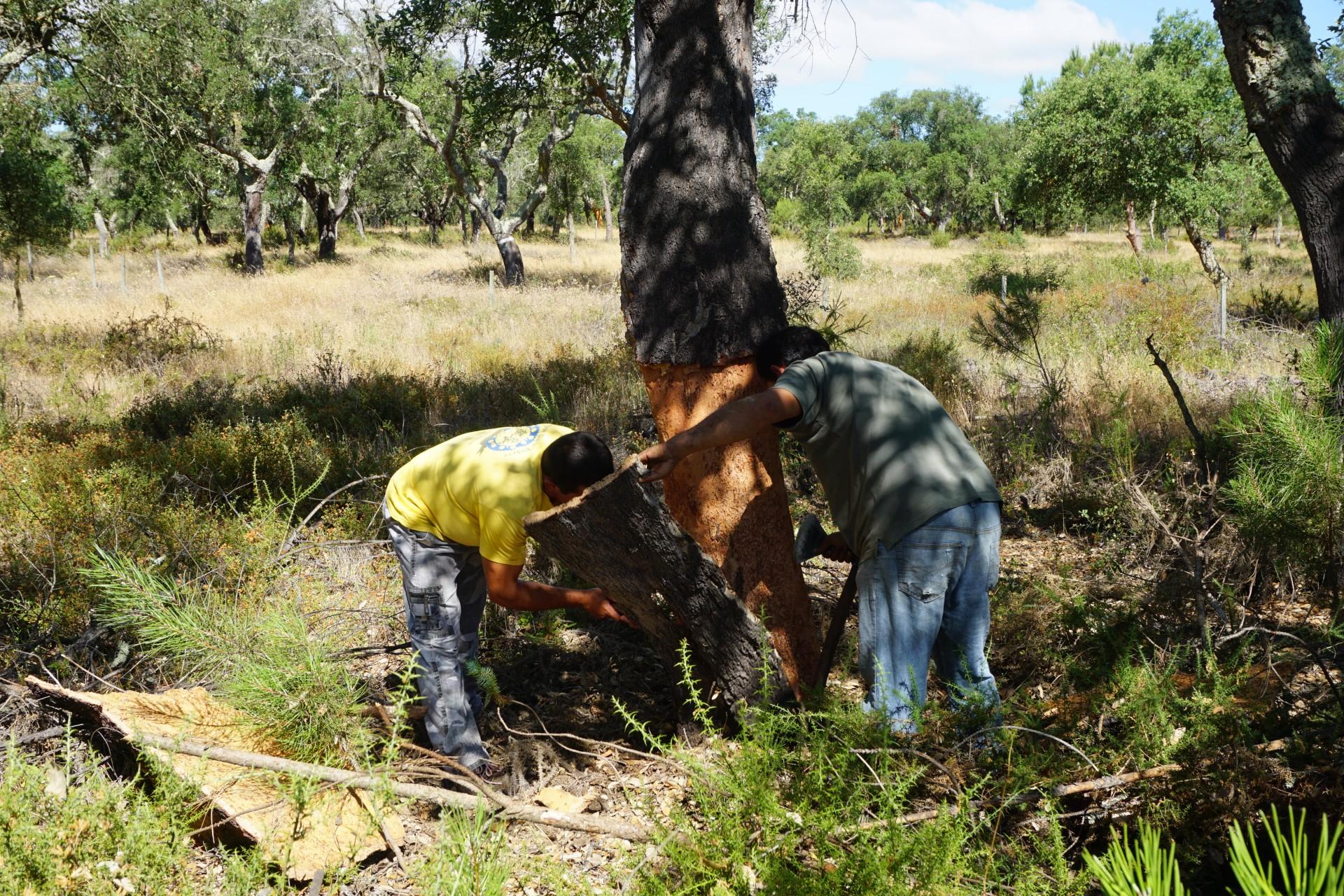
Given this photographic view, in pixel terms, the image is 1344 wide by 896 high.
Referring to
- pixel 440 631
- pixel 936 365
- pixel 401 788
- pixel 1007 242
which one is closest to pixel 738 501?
pixel 440 631

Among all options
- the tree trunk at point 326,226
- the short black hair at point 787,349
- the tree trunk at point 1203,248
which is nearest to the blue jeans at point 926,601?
the short black hair at point 787,349

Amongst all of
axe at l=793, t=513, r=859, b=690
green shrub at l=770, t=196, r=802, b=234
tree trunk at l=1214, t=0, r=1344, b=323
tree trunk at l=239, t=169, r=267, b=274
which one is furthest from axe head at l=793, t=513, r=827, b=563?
green shrub at l=770, t=196, r=802, b=234

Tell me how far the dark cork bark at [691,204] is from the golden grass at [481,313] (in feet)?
13.8

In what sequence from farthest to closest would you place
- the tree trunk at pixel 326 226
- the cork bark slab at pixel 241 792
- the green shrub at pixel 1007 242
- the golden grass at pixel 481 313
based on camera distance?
the green shrub at pixel 1007 242 → the tree trunk at pixel 326 226 → the golden grass at pixel 481 313 → the cork bark slab at pixel 241 792

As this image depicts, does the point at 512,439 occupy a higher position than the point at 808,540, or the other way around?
the point at 512,439

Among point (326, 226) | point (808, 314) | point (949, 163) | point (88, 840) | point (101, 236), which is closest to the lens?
point (88, 840)

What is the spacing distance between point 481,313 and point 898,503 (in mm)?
14640

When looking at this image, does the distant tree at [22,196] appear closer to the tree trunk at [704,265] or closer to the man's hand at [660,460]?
the tree trunk at [704,265]

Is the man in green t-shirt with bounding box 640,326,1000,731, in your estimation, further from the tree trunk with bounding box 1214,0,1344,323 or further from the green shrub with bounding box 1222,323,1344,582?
the tree trunk with bounding box 1214,0,1344,323

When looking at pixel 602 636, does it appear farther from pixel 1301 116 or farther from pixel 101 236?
pixel 101 236

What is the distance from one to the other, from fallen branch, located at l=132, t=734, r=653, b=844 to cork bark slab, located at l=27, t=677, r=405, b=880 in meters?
0.04

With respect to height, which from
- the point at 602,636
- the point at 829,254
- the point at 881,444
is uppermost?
the point at 829,254

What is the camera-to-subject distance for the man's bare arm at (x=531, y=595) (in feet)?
10.00

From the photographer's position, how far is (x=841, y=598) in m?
3.36
